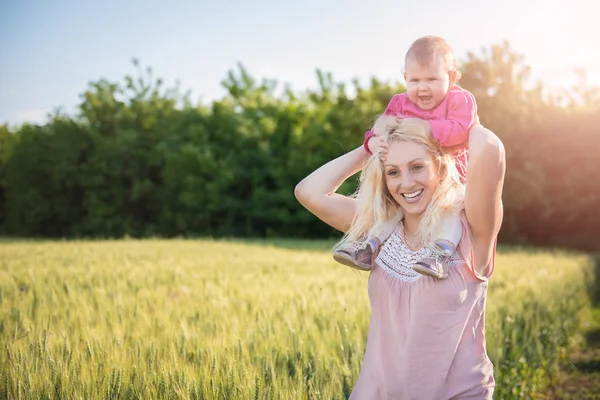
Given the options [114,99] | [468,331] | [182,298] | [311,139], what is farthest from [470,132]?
[114,99]

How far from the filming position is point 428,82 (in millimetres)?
2305

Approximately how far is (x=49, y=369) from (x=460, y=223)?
187 centimetres

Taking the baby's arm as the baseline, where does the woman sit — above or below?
below

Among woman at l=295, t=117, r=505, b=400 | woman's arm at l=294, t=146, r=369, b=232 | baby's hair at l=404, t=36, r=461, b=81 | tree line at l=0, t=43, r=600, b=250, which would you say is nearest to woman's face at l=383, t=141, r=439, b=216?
woman at l=295, t=117, r=505, b=400

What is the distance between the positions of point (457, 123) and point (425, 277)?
558 mm

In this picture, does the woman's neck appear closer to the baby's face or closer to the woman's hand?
the woman's hand

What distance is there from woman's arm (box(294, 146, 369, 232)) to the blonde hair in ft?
0.26

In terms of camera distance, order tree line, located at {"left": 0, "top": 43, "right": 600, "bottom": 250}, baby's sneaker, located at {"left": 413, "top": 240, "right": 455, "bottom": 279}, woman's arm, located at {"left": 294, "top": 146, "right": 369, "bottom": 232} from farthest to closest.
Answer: tree line, located at {"left": 0, "top": 43, "right": 600, "bottom": 250}, woman's arm, located at {"left": 294, "top": 146, "right": 369, "bottom": 232}, baby's sneaker, located at {"left": 413, "top": 240, "right": 455, "bottom": 279}

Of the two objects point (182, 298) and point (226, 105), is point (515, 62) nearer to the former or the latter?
point (226, 105)

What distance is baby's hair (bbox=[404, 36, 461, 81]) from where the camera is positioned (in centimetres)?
231

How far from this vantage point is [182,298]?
5.52 metres

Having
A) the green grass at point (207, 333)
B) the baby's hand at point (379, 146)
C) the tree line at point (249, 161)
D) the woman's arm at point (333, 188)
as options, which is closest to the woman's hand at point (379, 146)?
the baby's hand at point (379, 146)

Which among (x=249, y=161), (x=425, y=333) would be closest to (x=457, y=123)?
(x=425, y=333)

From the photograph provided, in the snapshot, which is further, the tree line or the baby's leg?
the tree line
